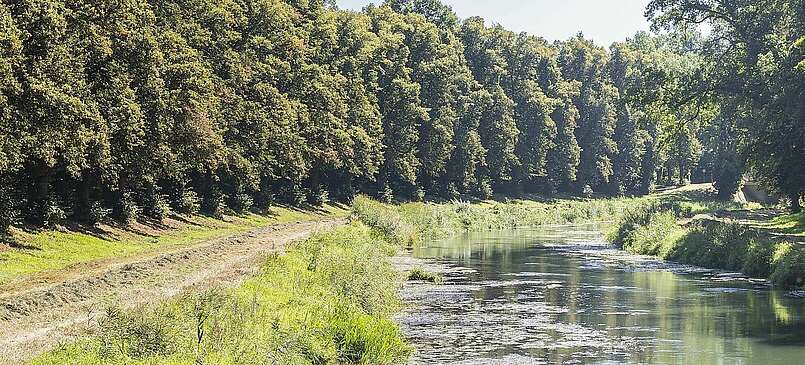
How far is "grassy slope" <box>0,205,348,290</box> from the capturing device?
1313 inches

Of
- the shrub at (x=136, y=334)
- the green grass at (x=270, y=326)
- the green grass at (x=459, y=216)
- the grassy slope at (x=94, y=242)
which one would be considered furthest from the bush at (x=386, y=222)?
the shrub at (x=136, y=334)

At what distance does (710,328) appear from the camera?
28.7m

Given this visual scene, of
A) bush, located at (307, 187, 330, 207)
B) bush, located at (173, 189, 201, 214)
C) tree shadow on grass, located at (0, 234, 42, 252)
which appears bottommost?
tree shadow on grass, located at (0, 234, 42, 252)

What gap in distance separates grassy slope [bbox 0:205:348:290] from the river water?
40.9 feet

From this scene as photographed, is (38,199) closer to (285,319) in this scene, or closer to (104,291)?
(104,291)

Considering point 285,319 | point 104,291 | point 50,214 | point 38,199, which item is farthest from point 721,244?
point 38,199

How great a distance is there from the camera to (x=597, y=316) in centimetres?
3159

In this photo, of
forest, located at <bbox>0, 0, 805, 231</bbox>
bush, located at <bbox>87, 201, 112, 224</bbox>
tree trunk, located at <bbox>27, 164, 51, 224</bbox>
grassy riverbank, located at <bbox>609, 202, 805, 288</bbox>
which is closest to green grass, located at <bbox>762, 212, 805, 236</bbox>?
forest, located at <bbox>0, 0, 805, 231</bbox>

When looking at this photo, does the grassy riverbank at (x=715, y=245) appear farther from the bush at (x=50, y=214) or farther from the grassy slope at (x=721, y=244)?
the bush at (x=50, y=214)

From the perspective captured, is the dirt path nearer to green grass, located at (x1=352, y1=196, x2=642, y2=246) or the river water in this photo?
the river water

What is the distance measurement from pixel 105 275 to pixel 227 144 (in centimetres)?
3476

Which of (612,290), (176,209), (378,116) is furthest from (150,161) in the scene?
(378,116)

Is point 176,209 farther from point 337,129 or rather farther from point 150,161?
point 337,129

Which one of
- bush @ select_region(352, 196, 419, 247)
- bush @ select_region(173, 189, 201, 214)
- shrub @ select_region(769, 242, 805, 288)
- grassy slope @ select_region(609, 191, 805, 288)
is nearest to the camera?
shrub @ select_region(769, 242, 805, 288)
